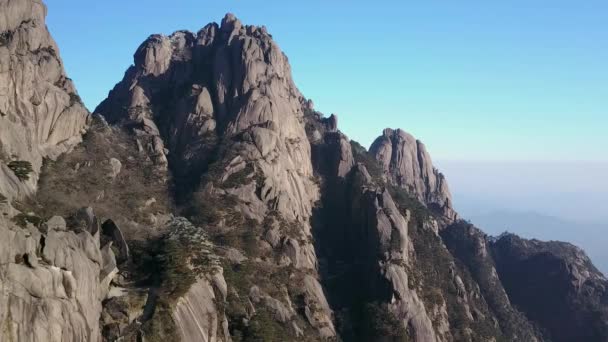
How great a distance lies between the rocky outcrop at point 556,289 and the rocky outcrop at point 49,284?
108 m

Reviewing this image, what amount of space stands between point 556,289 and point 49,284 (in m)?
120

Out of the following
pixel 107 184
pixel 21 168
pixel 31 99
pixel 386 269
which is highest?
pixel 31 99

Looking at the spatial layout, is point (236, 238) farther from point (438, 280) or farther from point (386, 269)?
point (438, 280)

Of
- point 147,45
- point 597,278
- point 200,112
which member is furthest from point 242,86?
point 597,278

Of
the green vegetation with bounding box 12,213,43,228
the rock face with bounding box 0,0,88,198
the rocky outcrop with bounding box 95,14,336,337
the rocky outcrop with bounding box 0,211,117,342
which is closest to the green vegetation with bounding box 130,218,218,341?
the rocky outcrop with bounding box 0,211,117,342

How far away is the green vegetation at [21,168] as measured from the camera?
201ft

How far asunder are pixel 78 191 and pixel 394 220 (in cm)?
5429

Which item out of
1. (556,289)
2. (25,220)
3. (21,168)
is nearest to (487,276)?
(556,289)

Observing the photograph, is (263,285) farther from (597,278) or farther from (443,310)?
(597,278)

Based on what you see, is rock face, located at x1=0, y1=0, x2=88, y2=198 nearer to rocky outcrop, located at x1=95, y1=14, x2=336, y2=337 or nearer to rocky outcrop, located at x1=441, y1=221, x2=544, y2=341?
rocky outcrop, located at x1=95, y1=14, x2=336, y2=337

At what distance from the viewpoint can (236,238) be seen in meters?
87.2

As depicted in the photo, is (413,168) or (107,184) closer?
(107,184)

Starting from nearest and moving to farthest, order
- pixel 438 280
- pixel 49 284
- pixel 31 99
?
1. pixel 49 284
2. pixel 31 99
3. pixel 438 280

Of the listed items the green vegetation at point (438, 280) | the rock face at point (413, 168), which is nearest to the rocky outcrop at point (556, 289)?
the green vegetation at point (438, 280)
